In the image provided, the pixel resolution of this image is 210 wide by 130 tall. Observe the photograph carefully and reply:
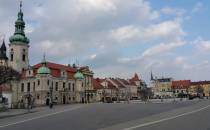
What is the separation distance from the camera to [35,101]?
10538cm

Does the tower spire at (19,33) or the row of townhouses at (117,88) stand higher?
the tower spire at (19,33)

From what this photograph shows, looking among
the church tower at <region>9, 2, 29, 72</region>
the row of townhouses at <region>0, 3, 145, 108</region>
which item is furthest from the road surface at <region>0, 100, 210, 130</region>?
the church tower at <region>9, 2, 29, 72</region>

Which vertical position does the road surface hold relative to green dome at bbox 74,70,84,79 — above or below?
below

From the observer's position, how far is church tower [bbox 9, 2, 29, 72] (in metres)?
113

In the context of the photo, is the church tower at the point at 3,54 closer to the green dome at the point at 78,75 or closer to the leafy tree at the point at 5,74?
the green dome at the point at 78,75

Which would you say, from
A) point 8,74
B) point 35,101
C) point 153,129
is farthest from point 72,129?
point 35,101

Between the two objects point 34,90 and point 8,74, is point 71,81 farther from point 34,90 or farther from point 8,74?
point 8,74

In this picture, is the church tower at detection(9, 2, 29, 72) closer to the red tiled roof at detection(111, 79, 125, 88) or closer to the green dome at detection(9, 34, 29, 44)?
the green dome at detection(9, 34, 29, 44)

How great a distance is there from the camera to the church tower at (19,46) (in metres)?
113

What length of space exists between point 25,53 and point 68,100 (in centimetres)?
1906

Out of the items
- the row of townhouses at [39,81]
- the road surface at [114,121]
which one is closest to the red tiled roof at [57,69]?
the row of townhouses at [39,81]

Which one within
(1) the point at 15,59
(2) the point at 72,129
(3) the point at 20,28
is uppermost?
(3) the point at 20,28

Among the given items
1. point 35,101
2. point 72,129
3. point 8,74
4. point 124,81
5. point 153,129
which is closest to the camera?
point 153,129

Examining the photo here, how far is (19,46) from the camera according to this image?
113625 mm
